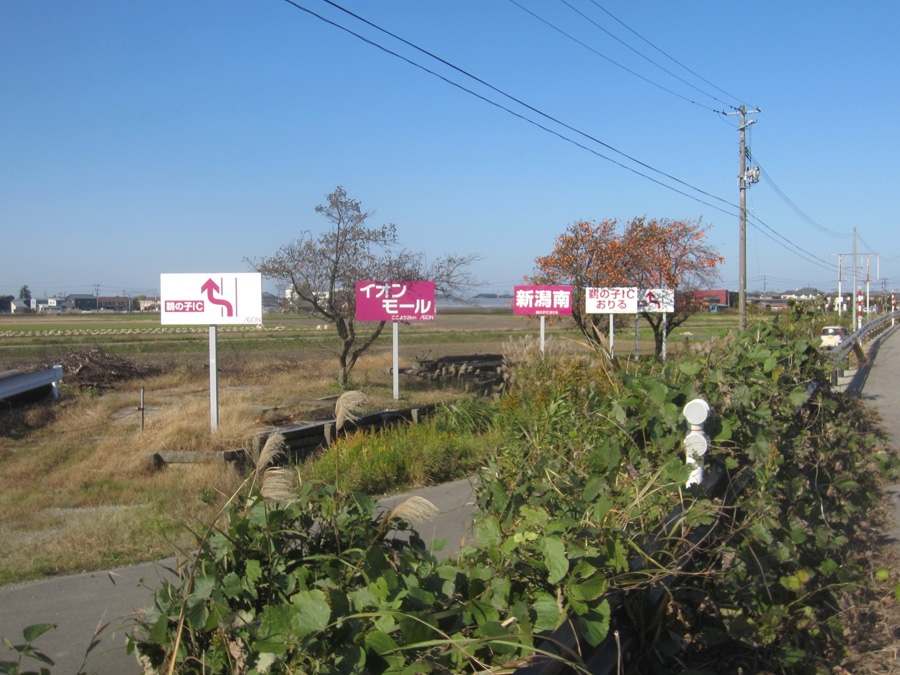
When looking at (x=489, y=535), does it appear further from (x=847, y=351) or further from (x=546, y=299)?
(x=546, y=299)

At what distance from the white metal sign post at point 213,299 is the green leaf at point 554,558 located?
387 inches

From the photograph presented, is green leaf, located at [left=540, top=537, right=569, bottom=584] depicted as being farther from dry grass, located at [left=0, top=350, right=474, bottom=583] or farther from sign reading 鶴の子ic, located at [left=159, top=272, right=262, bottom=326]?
sign reading 鶴の子ic, located at [left=159, top=272, right=262, bottom=326]

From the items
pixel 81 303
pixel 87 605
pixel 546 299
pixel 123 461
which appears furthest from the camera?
pixel 81 303

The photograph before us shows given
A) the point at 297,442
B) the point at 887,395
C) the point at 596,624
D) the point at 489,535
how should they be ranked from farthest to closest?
the point at 887,395 < the point at 297,442 < the point at 489,535 < the point at 596,624

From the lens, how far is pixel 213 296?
458 inches

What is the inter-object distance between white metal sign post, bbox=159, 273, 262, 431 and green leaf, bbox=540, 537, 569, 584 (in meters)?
9.82

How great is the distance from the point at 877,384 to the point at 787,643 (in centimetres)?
1487

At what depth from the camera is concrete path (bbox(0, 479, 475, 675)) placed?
4520 millimetres

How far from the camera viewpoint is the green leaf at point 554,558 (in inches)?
82.2

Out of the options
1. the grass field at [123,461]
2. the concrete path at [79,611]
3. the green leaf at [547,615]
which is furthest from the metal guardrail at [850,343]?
the green leaf at [547,615]

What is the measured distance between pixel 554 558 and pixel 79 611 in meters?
4.33

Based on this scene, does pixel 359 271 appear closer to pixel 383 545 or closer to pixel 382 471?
pixel 382 471

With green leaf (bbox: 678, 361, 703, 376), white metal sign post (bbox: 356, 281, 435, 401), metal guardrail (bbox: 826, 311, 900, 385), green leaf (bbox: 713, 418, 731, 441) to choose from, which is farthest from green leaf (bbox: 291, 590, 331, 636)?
white metal sign post (bbox: 356, 281, 435, 401)

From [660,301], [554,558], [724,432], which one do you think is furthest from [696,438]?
[660,301]
